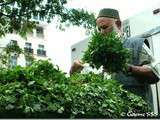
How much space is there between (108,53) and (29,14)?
11.0 meters

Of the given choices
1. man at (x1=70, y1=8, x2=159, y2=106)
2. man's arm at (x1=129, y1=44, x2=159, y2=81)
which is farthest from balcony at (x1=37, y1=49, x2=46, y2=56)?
man's arm at (x1=129, y1=44, x2=159, y2=81)

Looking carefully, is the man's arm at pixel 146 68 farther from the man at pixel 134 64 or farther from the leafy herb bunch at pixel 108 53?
the leafy herb bunch at pixel 108 53

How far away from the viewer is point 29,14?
527 inches

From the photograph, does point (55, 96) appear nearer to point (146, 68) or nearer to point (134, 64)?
point (146, 68)

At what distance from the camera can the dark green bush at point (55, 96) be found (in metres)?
1.86

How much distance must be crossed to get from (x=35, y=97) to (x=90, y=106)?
29cm

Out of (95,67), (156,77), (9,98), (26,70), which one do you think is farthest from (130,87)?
(9,98)

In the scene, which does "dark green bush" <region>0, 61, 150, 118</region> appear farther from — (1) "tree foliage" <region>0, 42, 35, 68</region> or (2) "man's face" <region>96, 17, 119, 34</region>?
(1) "tree foliage" <region>0, 42, 35, 68</region>

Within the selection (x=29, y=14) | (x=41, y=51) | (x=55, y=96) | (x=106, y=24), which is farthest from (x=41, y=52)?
(x=55, y=96)

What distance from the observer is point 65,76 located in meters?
2.28

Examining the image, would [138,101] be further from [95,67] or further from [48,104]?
[48,104]

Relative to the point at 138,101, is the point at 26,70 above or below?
above

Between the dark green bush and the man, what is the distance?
0.44 m

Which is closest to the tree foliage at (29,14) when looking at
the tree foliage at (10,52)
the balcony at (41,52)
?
the tree foliage at (10,52)
